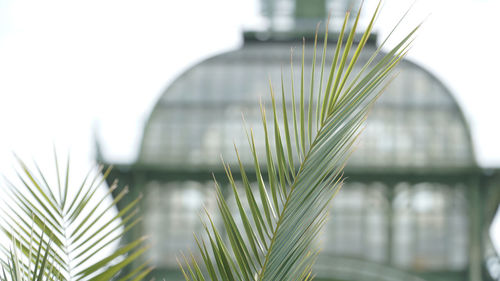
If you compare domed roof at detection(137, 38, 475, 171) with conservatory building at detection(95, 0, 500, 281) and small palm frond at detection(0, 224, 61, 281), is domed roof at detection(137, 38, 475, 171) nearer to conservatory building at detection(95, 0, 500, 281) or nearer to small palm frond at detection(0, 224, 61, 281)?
conservatory building at detection(95, 0, 500, 281)

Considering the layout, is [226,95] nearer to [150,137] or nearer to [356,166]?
[150,137]

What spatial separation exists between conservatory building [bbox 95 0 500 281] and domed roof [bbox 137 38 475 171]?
0.02m

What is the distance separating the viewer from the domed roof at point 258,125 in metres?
17.5

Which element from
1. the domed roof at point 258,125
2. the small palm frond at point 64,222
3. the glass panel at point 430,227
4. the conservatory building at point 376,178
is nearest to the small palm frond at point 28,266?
the small palm frond at point 64,222

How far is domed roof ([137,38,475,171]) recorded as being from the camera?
17469 mm

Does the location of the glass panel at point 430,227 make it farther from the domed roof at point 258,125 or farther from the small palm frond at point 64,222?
the small palm frond at point 64,222

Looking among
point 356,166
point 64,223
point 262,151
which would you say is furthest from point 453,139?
point 64,223

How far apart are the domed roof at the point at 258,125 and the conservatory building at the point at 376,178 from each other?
2 centimetres

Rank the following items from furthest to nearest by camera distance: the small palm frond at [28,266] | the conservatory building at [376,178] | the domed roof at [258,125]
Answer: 1. the domed roof at [258,125]
2. the conservatory building at [376,178]
3. the small palm frond at [28,266]

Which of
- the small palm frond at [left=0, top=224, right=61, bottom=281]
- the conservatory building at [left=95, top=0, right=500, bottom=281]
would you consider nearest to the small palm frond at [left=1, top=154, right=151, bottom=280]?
the small palm frond at [left=0, top=224, right=61, bottom=281]

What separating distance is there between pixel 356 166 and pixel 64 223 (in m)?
14.5

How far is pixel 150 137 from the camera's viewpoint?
17812mm

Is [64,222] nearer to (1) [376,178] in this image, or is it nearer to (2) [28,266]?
(2) [28,266]

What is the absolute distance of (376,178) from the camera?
56.6ft
